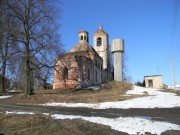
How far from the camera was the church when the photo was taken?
124ft

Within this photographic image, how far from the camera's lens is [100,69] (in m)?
57.4

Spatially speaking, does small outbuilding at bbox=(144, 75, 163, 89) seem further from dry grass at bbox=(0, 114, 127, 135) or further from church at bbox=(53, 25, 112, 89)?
dry grass at bbox=(0, 114, 127, 135)

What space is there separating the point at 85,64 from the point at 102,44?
15922 millimetres

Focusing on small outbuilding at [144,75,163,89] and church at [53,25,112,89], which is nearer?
church at [53,25,112,89]

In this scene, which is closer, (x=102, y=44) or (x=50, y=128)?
(x=50, y=128)

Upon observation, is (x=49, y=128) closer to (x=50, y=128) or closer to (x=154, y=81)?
(x=50, y=128)

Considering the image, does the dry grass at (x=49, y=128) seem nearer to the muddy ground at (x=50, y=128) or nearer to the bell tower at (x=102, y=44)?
the muddy ground at (x=50, y=128)

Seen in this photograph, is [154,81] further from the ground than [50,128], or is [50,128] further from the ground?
[154,81]

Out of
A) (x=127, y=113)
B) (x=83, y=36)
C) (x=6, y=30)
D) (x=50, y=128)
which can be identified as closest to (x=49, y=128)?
(x=50, y=128)

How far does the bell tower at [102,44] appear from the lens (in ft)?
204

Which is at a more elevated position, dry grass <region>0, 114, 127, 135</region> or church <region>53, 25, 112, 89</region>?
church <region>53, 25, 112, 89</region>

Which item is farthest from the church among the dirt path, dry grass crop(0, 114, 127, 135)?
dry grass crop(0, 114, 127, 135)

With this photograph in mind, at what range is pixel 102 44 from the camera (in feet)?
205

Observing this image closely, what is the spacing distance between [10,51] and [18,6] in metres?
4.94
